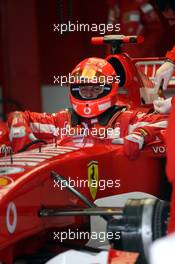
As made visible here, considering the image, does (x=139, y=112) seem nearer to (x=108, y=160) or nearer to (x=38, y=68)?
(x=108, y=160)

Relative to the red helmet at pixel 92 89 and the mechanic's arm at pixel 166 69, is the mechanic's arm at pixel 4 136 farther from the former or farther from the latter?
the mechanic's arm at pixel 166 69

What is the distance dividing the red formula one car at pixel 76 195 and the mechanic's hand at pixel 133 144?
0.8 inches

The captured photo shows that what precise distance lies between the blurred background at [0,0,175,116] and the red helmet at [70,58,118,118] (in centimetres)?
72

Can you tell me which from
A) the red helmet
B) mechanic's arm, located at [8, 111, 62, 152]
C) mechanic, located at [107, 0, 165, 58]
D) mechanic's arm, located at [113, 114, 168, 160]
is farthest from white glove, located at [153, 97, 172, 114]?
mechanic, located at [107, 0, 165, 58]

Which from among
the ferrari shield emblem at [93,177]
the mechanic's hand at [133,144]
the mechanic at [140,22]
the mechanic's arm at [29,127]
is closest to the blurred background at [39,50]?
the mechanic at [140,22]

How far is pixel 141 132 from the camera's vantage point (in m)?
1.78

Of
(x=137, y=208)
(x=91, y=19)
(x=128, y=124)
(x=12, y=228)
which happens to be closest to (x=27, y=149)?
(x=128, y=124)

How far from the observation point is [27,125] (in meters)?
2.03

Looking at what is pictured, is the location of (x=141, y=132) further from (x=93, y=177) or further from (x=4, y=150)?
(x=4, y=150)

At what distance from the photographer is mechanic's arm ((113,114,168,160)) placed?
5.76 ft

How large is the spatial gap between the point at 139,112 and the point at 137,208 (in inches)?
36.0

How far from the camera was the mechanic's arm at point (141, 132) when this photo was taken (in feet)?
5.76

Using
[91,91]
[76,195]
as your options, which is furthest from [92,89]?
[76,195]

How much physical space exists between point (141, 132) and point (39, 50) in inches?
67.9
